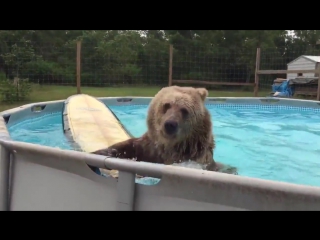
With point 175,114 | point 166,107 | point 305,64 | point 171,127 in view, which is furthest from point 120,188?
point 305,64

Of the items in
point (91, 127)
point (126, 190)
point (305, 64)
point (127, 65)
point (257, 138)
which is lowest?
point (257, 138)

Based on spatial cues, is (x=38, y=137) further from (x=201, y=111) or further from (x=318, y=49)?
(x=318, y=49)

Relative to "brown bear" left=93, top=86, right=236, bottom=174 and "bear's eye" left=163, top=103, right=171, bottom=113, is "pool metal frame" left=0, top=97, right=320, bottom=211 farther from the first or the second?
"bear's eye" left=163, top=103, right=171, bottom=113

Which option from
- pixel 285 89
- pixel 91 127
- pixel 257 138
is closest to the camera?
pixel 91 127

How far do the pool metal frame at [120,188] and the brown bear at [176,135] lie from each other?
1.08m

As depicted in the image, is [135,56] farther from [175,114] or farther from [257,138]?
[175,114]

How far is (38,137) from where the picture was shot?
579 centimetres

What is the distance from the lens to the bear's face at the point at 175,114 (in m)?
2.96

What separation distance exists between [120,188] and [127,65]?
56.7 ft

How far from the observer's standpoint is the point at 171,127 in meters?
2.90

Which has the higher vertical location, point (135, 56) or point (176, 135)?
point (135, 56)

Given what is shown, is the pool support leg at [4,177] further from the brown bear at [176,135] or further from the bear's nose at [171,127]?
the bear's nose at [171,127]
